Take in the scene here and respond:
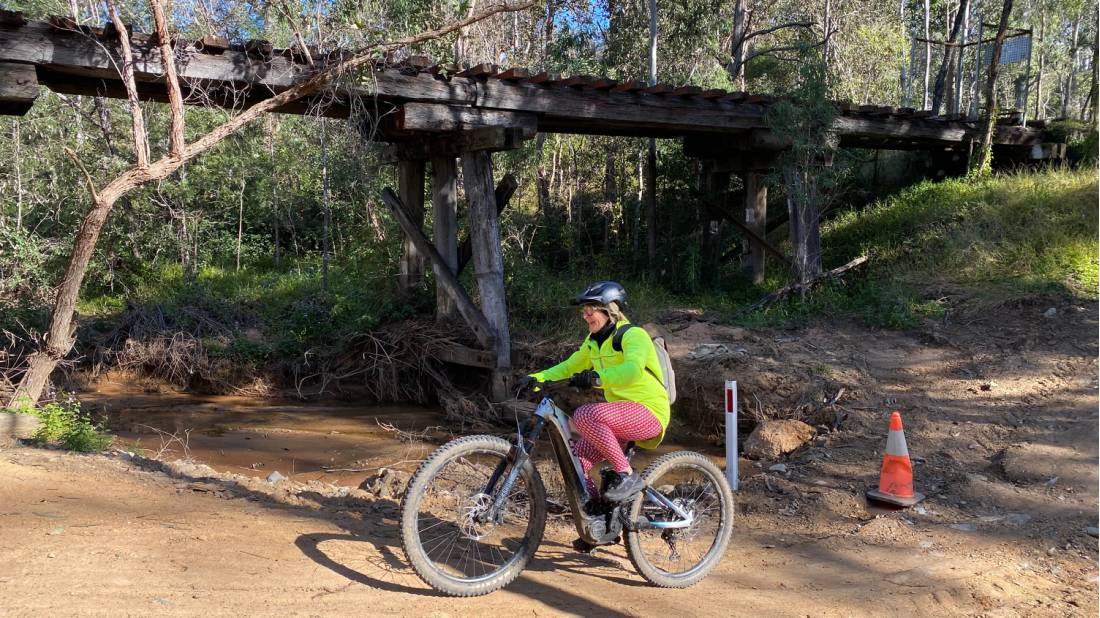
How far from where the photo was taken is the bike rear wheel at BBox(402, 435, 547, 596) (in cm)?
380

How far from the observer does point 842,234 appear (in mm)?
14234

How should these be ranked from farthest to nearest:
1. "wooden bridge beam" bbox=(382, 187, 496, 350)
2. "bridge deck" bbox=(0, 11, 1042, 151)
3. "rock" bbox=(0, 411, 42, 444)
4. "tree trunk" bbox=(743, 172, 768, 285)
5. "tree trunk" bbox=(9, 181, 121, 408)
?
"tree trunk" bbox=(743, 172, 768, 285)
"wooden bridge beam" bbox=(382, 187, 496, 350)
"bridge deck" bbox=(0, 11, 1042, 151)
"tree trunk" bbox=(9, 181, 121, 408)
"rock" bbox=(0, 411, 42, 444)

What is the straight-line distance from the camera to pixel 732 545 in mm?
5309

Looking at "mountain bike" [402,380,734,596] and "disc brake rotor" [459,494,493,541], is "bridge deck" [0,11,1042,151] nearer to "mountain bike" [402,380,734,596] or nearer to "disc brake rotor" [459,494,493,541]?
"mountain bike" [402,380,734,596]

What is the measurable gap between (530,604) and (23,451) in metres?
4.14

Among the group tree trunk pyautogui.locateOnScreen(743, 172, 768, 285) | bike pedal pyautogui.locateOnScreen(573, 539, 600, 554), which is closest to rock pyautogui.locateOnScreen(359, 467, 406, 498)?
bike pedal pyautogui.locateOnScreen(573, 539, 600, 554)

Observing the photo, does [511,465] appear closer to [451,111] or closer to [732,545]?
[732,545]

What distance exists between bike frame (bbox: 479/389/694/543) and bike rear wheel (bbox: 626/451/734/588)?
2.0 inches

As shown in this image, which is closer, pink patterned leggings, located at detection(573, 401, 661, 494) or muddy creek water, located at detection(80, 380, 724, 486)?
pink patterned leggings, located at detection(573, 401, 661, 494)

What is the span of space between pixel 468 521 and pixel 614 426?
0.89 m

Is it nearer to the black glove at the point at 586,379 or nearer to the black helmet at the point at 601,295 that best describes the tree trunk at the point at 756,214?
the black helmet at the point at 601,295

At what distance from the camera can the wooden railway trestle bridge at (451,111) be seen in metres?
6.87

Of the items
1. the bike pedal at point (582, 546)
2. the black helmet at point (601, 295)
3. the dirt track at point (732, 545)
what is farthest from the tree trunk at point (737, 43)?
the bike pedal at point (582, 546)

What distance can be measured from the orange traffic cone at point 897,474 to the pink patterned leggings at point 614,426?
249cm
